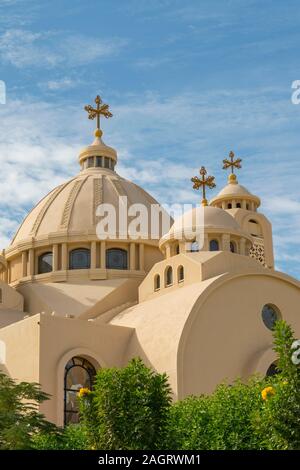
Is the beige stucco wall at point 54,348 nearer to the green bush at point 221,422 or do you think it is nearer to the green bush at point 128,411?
the green bush at point 221,422

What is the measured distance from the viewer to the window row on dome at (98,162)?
45.8m

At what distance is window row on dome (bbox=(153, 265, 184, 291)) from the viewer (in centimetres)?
3381

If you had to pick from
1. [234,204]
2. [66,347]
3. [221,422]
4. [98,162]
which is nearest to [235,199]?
[234,204]

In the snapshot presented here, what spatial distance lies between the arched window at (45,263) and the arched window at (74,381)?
365 inches

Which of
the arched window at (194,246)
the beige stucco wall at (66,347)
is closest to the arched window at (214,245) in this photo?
the arched window at (194,246)

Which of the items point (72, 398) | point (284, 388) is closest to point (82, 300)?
point (72, 398)

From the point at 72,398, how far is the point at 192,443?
9.07 metres

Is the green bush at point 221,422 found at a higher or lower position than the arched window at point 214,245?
lower

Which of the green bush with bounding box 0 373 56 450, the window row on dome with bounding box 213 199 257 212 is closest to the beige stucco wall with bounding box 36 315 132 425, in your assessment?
the green bush with bounding box 0 373 56 450

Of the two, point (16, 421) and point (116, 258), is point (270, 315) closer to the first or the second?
point (116, 258)

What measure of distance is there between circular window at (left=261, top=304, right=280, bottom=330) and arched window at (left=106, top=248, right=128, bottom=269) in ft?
29.7

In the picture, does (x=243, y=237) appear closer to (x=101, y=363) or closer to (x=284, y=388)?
(x=101, y=363)

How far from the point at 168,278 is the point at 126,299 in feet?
13.4

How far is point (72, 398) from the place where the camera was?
30.8m
